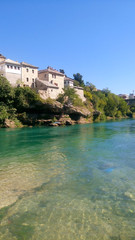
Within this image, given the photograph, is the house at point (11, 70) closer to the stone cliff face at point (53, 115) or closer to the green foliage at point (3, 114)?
the green foliage at point (3, 114)

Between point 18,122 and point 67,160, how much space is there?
32.6 m

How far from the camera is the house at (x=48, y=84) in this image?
45828 mm

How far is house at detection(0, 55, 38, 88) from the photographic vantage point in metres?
42.8

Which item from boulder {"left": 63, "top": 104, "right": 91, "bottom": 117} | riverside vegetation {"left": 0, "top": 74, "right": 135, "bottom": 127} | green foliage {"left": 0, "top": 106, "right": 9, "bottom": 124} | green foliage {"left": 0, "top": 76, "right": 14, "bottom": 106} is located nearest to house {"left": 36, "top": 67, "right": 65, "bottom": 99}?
riverside vegetation {"left": 0, "top": 74, "right": 135, "bottom": 127}

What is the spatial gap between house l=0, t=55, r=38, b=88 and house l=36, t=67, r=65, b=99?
243 cm

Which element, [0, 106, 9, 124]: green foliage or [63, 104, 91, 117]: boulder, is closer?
[0, 106, 9, 124]: green foliage

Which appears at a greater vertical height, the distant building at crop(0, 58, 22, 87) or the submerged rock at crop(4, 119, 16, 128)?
the distant building at crop(0, 58, 22, 87)

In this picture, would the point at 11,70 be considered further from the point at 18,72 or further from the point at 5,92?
the point at 5,92

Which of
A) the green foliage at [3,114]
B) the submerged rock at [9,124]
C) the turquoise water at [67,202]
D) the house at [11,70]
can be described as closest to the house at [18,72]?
the house at [11,70]

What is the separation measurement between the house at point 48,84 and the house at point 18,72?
243 centimetres

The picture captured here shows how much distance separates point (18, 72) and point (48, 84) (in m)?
8.79

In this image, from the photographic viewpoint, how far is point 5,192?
6.45 m

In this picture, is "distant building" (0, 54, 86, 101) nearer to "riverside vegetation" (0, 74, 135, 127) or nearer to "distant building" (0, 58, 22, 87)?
"distant building" (0, 58, 22, 87)

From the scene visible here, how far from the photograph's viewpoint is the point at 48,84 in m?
47.5
